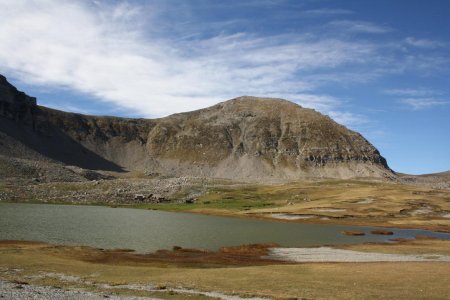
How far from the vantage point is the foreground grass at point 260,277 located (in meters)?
36.2

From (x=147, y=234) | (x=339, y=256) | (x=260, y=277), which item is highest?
(x=260, y=277)

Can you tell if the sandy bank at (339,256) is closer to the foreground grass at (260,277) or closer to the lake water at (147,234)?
the lake water at (147,234)

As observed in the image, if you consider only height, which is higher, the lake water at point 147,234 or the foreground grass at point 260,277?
the foreground grass at point 260,277

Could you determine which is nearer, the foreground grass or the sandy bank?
the foreground grass

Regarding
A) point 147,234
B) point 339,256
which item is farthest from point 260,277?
point 147,234

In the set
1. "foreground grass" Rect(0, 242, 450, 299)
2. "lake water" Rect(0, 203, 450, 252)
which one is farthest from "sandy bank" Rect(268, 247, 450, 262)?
"foreground grass" Rect(0, 242, 450, 299)

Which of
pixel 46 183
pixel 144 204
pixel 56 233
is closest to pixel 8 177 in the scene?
pixel 46 183

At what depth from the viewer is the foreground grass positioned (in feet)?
119

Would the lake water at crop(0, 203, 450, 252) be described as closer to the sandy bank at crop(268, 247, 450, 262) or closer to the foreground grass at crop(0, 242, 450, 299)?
the sandy bank at crop(268, 247, 450, 262)

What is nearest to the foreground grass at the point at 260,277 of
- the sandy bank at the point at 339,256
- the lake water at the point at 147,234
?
the sandy bank at the point at 339,256

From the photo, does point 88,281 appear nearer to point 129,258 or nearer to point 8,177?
point 129,258

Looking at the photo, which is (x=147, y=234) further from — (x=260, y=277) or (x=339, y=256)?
(x=260, y=277)

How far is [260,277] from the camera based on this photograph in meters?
42.8

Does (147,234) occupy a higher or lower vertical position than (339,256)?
lower
